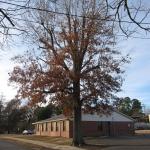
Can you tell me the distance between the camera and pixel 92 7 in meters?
40.7

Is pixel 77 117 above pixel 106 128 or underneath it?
underneath

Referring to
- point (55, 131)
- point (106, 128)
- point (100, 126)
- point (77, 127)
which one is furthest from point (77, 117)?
point (55, 131)

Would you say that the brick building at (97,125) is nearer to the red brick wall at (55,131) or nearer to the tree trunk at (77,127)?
the red brick wall at (55,131)

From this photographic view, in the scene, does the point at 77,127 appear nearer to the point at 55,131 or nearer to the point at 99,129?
the point at 99,129

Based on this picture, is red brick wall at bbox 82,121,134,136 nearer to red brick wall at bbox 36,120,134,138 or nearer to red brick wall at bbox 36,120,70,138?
red brick wall at bbox 36,120,134,138

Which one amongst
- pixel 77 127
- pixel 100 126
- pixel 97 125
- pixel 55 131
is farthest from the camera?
pixel 55 131

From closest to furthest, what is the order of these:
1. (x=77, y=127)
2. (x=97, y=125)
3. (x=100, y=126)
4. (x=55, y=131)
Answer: (x=77, y=127)
(x=97, y=125)
(x=100, y=126)
(x=55, y=131)

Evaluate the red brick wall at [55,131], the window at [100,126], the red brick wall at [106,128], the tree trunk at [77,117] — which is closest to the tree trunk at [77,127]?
the tree trunk at [77,117]

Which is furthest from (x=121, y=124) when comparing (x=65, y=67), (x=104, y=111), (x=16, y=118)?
(x=16, y=118)

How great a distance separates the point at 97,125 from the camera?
2675 inches

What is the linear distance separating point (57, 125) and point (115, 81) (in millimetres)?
27247

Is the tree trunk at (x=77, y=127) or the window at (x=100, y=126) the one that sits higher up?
the window at (x=100, y=126)

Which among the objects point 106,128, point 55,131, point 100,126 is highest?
point 100,126

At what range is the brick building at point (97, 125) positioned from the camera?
66.0 meters
